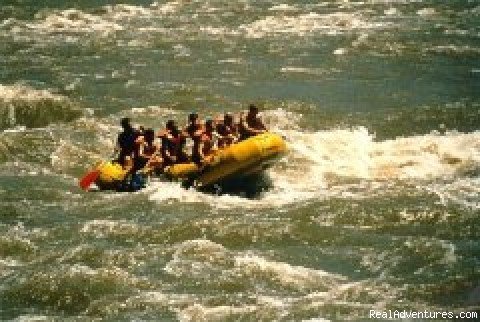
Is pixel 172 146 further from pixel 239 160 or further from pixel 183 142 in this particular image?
pixel 239 160

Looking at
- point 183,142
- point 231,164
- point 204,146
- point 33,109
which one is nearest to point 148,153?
point 183,142

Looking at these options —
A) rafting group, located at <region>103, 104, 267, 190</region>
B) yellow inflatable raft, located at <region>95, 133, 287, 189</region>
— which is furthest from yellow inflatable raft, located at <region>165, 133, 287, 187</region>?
rafting group, located at <region>103, 104, 267, 190</region>

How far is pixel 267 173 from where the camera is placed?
14.6 meters

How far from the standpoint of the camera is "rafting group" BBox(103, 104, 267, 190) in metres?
14.3

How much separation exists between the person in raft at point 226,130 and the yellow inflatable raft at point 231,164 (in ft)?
1.93

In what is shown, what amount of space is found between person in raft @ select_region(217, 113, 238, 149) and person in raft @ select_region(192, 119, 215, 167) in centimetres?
14

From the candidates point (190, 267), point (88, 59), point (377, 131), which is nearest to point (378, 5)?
point (88, 59)

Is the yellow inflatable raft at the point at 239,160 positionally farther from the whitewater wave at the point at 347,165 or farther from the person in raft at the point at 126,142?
the person in raft at the point at 126,142

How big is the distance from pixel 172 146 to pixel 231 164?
1.27 meters

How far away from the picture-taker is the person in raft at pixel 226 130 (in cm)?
1441

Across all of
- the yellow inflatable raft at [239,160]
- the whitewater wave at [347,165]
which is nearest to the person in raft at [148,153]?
the whitewater wave at [347,165]

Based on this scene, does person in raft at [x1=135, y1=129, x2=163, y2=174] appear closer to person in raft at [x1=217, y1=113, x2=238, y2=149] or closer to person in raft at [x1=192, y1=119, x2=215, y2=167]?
person in raft at [x1=192, y1=119, x2=215, y2=167]

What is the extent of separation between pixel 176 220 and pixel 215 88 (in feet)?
24.0

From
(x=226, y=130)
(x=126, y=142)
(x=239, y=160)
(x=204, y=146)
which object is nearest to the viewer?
(x=239, y=160)
